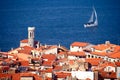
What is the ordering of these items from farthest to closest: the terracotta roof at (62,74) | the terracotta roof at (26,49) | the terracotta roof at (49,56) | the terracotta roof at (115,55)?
the terracotta roof at (26,49), the terracotta roof at (49,56), the terracotta roof at (115,55), the terracotta roof at (62,74)

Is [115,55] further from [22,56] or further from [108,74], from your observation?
[108,74]

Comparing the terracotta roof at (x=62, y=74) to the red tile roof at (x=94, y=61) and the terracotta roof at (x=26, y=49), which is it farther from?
the terracotta roof at (x=26, y=49)

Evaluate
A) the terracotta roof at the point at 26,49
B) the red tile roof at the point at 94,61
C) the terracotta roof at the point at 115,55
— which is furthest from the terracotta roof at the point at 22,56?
the terracotta roof at the point at 115,55

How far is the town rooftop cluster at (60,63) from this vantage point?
58.9 m

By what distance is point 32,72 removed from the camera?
Answer: 6069cm

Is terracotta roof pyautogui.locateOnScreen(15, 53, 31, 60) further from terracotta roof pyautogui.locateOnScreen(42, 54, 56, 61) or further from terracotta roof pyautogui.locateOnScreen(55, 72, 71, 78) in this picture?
terracotta roof pyautogui.locateOnScreen(55, 72, 71, 78)

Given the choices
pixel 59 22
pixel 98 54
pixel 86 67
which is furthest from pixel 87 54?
pixel 59 22

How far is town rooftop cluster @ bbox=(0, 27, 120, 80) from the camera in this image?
58.9m

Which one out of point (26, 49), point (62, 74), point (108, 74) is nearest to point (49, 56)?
point (26, 49)

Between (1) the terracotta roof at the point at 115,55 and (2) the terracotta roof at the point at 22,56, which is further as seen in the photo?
(2) the terracotta roof at the point at 22,56

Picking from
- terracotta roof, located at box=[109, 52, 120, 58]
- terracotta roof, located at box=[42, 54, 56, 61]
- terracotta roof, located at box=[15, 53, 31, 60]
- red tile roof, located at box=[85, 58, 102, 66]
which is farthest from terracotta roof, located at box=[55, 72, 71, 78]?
terracotta roof, located at box=[15, 53, 31, 60]

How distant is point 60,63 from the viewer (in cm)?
6919

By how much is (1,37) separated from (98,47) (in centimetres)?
3644

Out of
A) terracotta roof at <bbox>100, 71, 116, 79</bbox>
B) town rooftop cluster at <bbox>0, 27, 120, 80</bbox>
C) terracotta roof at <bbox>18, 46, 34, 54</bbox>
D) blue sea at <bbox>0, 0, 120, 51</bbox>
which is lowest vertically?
terracotta roof at <bbox>100, 71, 116, 79</bbox>
